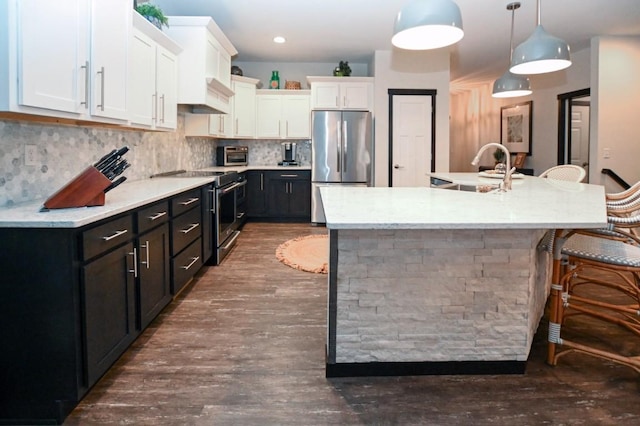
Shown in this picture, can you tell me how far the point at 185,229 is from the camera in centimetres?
352

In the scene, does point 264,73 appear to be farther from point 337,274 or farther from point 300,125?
point 337,274

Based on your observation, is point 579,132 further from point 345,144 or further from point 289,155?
point 289,155

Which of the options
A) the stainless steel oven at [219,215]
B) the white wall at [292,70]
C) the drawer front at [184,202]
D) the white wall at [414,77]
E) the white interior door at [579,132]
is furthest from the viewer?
the white interior door at [579,132]

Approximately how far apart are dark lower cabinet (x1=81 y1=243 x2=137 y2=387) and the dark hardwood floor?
145 mm

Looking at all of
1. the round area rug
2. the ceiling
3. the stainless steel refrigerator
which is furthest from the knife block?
the stainless steel refrigerator

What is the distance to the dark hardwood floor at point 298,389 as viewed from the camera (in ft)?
6.36

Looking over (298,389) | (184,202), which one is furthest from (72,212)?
(184,202)

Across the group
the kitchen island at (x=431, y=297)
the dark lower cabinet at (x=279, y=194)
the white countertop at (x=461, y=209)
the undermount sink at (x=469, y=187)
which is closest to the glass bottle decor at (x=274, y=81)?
the dark lower cabinet at (x=279, y=194)

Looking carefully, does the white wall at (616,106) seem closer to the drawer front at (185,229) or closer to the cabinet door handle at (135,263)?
the drawer front at (185,229)

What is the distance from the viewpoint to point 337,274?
2.19 meters

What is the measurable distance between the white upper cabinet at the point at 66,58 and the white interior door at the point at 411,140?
457cm

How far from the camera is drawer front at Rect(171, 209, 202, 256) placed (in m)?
3.23

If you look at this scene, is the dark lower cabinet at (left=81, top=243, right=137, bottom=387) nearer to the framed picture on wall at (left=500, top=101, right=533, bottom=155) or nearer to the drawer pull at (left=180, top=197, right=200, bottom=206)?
the drawer pull at (left=180, top=197, right=200, bottom=206)

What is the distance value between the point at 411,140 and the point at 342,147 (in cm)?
106
